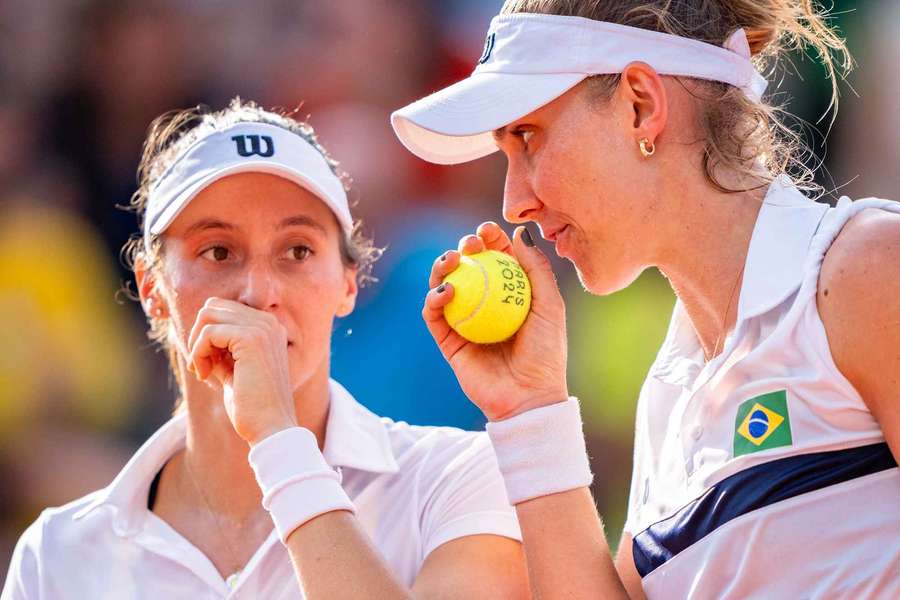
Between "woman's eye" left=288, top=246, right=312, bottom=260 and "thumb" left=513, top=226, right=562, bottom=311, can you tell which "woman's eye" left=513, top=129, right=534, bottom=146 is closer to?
"thumb" left=513, top=226, right=562, bottom=311

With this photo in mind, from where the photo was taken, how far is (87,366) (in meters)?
6.18

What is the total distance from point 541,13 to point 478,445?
1191mm

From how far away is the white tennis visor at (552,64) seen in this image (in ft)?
8.67

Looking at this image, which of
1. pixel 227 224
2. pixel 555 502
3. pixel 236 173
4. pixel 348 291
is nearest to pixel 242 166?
pixel 236 173

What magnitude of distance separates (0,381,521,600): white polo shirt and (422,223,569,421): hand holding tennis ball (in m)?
0.36

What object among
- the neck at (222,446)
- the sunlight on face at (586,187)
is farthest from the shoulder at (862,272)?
the neck at (222,446)

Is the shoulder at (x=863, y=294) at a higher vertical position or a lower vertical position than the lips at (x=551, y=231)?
lower

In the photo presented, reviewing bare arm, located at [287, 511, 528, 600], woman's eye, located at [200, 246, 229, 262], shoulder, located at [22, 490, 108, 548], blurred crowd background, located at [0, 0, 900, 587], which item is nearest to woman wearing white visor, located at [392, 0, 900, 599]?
bare arm, located at [287, 511, 528, 600]

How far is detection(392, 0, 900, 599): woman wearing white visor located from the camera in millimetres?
2252

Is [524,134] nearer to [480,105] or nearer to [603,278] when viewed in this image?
[480,105]

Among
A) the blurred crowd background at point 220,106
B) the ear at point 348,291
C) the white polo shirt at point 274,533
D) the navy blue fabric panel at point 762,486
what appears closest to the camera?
the navy blue fabric panel at point 762,486

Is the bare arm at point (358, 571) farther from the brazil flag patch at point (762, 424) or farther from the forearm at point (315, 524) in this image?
the brazil flag patch at point (762, 424)

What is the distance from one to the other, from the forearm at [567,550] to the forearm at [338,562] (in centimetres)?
31

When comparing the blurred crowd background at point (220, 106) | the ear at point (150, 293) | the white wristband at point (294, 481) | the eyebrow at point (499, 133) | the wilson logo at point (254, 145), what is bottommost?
the white wristband at point (294, 481)
